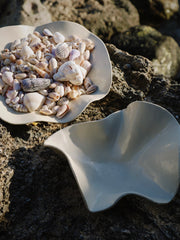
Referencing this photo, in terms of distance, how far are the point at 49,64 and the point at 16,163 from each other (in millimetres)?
508

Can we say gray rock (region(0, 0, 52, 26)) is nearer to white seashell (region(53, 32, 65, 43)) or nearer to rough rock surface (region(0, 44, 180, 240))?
white seashell (region(53, 32, 65, 43))

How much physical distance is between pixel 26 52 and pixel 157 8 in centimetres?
198

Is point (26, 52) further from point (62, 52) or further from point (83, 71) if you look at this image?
point (83, 71)

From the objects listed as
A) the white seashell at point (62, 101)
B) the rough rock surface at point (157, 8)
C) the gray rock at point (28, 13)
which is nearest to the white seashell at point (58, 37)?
the white seashell at point (62, 101)

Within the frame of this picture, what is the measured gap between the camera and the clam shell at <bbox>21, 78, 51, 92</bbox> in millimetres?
1207

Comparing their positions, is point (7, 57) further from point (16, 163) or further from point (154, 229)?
point (154, 229)

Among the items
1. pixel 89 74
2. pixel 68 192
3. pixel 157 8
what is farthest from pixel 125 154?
pixel 157 8

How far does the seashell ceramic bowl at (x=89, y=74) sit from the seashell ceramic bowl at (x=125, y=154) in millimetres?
159

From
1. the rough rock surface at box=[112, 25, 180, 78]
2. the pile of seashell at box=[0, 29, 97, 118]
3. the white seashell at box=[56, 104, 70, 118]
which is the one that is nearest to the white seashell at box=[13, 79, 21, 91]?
the pile of seashell at box=[0, 29, 97, 118]

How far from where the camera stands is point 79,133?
3.55 feet

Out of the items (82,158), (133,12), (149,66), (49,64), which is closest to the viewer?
(82,158)

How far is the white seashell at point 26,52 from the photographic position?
129 cm

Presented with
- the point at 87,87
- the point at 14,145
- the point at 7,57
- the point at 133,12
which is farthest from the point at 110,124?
the point at 133,12

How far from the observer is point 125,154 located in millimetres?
1112
